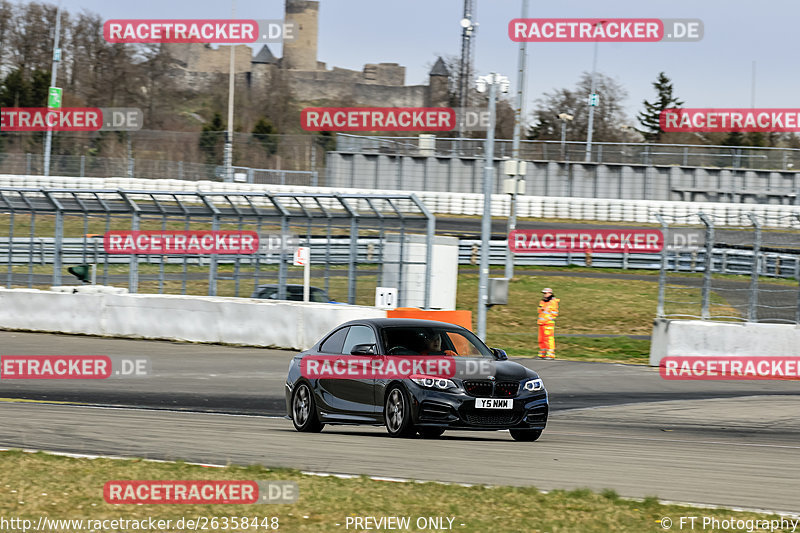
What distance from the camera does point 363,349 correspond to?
11117mm

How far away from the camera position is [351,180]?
153 feet

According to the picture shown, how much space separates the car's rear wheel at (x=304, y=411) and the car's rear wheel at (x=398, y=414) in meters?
1.10

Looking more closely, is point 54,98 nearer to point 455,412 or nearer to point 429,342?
point 429,342

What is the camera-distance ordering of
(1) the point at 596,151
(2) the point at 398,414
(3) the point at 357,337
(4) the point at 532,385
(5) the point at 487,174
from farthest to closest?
(1) the point at 596,151 < (5) the point at 487,174 < (3) the point at 357,337 < (4) the point at 532,385 < (2) the point at 398,414

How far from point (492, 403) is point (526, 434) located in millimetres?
690

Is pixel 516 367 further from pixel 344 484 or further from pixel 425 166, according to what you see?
pixel 425 166

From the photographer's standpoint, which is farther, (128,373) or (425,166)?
(425,166)

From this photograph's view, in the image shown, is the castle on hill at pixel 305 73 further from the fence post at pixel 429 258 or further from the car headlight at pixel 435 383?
the car headlight at pixel 435 383

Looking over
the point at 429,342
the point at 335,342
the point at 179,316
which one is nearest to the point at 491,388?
the point at 429,342

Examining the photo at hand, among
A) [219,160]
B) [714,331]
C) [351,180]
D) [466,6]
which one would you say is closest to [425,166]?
[351,180]

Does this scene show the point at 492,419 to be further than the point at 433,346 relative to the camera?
No

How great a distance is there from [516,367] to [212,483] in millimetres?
4724

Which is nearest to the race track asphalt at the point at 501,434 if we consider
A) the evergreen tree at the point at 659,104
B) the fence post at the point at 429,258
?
the fence post at the point at 429,258

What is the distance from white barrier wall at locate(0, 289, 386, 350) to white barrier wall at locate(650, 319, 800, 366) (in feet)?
18.3
